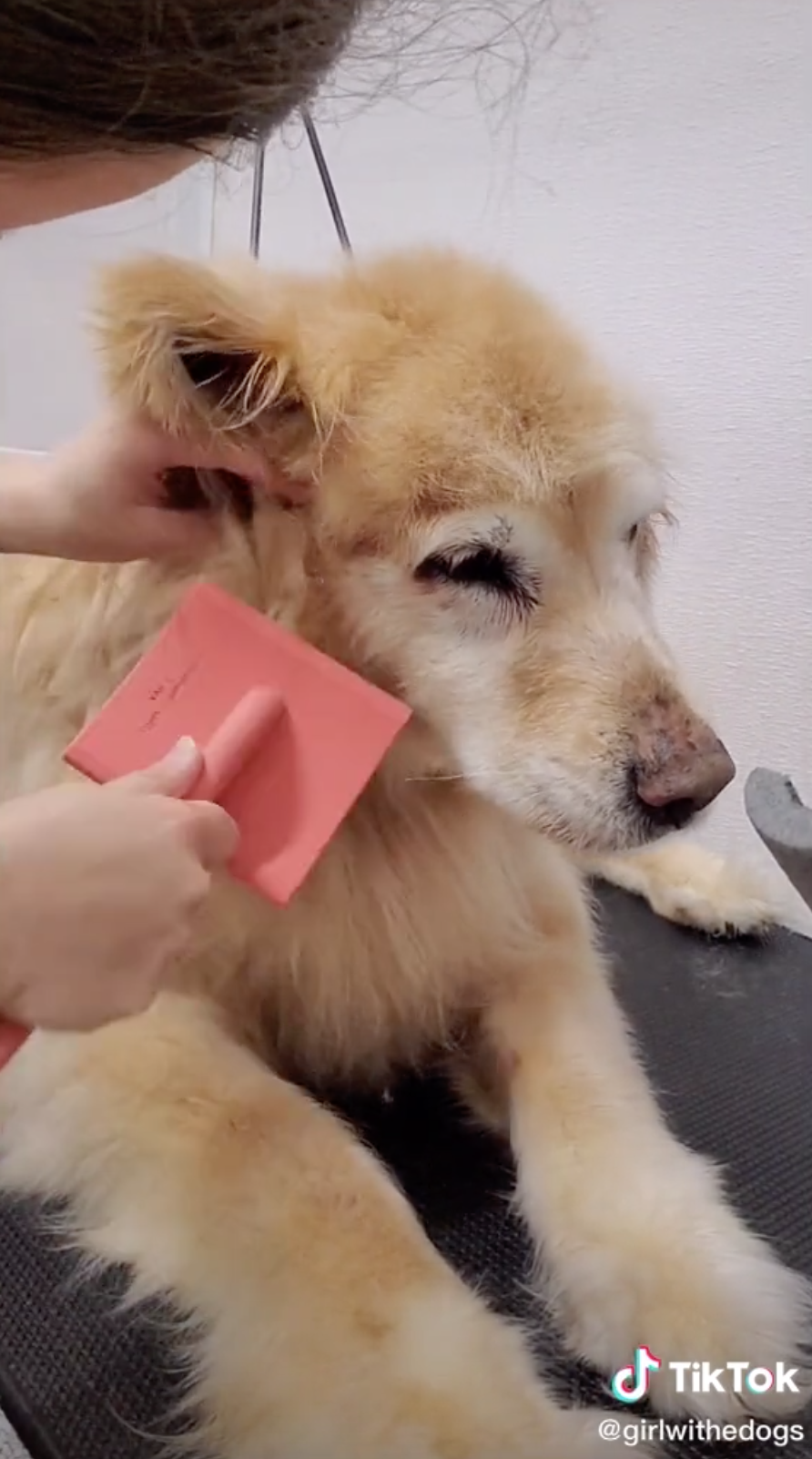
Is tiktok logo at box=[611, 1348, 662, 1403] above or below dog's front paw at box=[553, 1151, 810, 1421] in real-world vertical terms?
below

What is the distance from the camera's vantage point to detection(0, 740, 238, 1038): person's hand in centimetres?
46

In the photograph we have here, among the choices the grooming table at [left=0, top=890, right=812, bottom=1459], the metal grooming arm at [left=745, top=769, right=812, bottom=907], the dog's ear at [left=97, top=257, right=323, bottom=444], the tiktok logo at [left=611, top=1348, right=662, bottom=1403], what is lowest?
the grooming table at [left=0, top=890, right=812, bottom=1459]

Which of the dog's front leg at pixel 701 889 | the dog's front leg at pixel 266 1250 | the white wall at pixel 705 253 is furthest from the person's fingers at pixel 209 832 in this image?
the white wall at pixel 705 253

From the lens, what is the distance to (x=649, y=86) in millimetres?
1189

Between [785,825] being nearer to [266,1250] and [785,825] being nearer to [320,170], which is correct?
[266,1250]

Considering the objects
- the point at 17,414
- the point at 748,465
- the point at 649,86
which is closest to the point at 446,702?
the point at 748,465

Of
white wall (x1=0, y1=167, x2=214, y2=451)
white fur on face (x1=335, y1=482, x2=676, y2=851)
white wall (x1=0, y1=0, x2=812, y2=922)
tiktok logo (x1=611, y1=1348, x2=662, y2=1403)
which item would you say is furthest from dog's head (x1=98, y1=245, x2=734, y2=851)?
white wall (x1=0, y1=167, x2=214, y2=451)

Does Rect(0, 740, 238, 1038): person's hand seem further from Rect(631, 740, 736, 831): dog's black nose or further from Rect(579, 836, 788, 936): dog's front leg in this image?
Rect(579, 836, 788, 936): dog's front leg

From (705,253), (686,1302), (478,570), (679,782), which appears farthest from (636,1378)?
(705,253)

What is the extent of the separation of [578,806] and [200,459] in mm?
241

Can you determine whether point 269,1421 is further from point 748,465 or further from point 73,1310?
point 748,465

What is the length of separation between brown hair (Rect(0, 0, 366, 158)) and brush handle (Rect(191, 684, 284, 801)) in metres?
0.22

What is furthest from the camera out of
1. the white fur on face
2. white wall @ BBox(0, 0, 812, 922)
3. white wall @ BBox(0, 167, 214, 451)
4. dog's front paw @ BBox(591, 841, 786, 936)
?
white wall @ BBox(0, 167, 214, 451)

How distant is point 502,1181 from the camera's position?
64 cm
